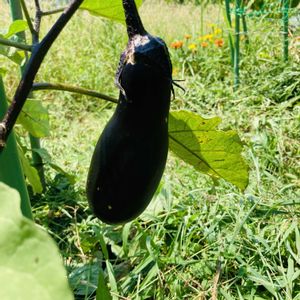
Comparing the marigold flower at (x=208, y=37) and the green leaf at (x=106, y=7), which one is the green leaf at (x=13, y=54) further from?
the marigold flower at (x=208, y=37)

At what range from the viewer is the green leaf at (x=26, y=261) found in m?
0.24

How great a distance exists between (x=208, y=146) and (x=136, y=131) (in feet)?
0.80

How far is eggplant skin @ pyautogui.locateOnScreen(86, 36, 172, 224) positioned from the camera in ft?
1.92

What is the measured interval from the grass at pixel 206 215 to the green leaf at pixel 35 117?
439 mm

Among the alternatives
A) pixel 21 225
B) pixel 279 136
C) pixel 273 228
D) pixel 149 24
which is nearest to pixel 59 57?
pixel 149 24

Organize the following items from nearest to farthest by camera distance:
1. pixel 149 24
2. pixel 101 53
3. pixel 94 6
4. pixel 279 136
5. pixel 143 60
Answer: pixel 143 60 → pixel 94 6 → pixel 279 136 → pixel 101 53 → pixel 149 24

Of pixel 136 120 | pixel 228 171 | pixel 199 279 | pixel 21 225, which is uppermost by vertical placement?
pixel 21 225

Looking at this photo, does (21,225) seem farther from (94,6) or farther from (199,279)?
(199,279)

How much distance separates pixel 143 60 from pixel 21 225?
0.34 meters

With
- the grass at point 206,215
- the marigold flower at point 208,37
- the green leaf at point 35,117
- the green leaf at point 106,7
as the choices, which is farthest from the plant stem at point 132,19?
the marigold flower at point 208,37

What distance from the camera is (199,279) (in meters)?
1.40

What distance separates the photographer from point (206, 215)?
5.21 ft

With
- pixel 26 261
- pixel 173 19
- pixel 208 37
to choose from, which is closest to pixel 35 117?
pixel 26 261

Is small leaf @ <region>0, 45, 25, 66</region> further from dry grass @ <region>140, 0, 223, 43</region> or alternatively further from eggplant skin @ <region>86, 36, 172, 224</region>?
dry grass @ <region>140, 0, 223, 43</region>
